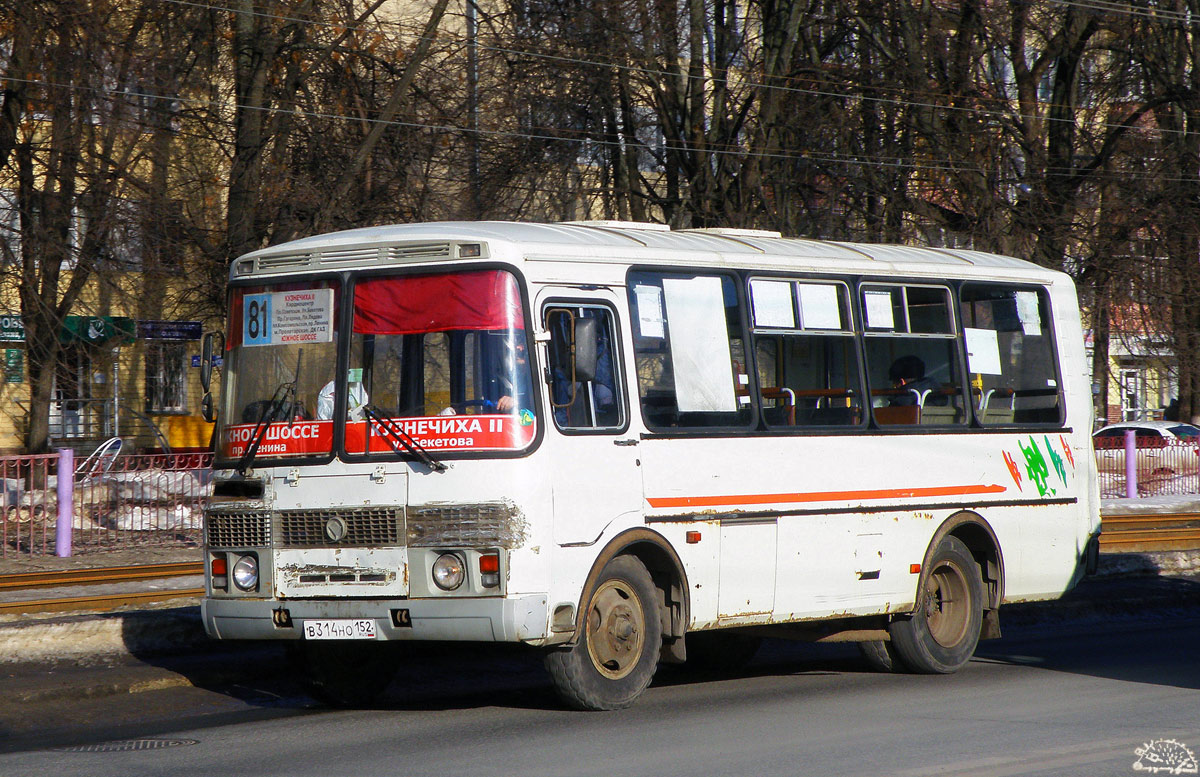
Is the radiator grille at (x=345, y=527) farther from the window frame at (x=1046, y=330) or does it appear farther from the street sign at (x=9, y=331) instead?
the street sign at (x=9, y=331)

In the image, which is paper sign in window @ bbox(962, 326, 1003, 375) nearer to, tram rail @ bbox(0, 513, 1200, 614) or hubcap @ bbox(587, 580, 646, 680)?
hubcap @ bbox(587, 580, 646, 680)

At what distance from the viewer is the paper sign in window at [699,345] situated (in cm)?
945

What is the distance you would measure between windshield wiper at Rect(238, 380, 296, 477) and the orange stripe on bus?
2.17 meters

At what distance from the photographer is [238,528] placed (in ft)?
29.2

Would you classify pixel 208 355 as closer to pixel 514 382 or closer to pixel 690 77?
pixel 514 382

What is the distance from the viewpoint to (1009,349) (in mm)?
11812

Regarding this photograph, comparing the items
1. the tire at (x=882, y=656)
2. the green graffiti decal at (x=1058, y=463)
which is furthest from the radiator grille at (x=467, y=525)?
the green graffiti decal at (x=1058, y=463)

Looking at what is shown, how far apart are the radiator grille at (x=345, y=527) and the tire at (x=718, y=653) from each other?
3.50 m

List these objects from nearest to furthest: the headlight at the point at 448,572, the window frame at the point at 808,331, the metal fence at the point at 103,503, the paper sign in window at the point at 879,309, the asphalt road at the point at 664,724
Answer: the asphalt road at the point at 664,724 < the headlight at the point at 448,572 < the window frame at the point at 808,331 < the paper sign in window at the point at 879,309 < the metal fence at the point at 103,503

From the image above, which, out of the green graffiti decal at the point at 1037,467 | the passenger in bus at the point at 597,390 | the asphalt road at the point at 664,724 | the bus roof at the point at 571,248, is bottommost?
the asphalt road at the point at 664,724

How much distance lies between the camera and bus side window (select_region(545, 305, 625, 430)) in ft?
27.9

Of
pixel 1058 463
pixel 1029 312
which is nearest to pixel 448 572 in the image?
pixel 1058 463

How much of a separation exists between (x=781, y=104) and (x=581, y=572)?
709 inches

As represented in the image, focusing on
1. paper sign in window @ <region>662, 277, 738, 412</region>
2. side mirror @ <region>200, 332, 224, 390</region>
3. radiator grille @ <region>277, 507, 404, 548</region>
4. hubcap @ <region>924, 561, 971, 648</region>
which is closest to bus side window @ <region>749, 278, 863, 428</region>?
paper sign in window @ <region>662, 277, 738, 412</region>
